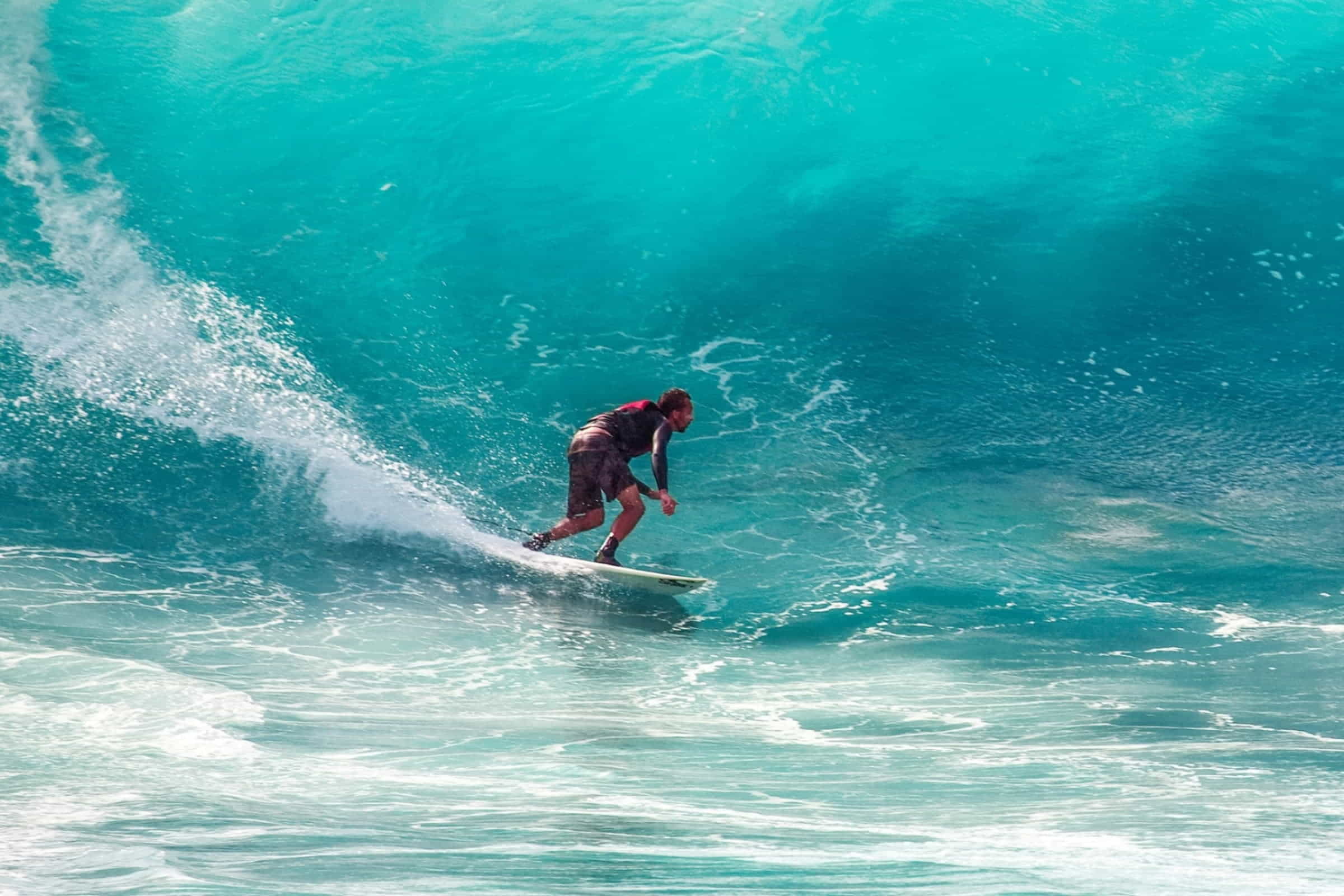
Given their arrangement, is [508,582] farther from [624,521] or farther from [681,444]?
[681,444]

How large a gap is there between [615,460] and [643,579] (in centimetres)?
72

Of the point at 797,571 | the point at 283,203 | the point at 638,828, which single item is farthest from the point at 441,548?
the point at 283,203

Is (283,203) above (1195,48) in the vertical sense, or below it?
below

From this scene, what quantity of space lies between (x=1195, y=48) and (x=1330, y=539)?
720 centimetres

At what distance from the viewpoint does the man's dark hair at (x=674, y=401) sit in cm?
784

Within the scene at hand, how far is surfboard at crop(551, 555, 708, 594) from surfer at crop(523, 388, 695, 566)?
0.22 ft

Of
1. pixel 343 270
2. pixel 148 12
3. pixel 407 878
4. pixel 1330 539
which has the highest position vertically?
pixel 148 12

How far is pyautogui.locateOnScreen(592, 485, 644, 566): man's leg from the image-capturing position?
799 centimetres

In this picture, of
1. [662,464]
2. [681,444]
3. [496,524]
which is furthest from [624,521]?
[681,444]

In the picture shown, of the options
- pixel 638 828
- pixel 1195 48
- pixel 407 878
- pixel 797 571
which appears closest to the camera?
pixel 407 878

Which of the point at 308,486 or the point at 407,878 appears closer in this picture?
the point at 407,878

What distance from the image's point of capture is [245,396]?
33.9 feet

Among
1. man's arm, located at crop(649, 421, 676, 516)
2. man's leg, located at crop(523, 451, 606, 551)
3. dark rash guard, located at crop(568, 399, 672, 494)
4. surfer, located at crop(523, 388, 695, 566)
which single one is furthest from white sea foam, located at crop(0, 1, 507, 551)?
man's arm, located at crop(649, 421, 676, 516)

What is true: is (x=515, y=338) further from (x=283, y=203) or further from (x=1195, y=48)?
(x=1195, y=48)
